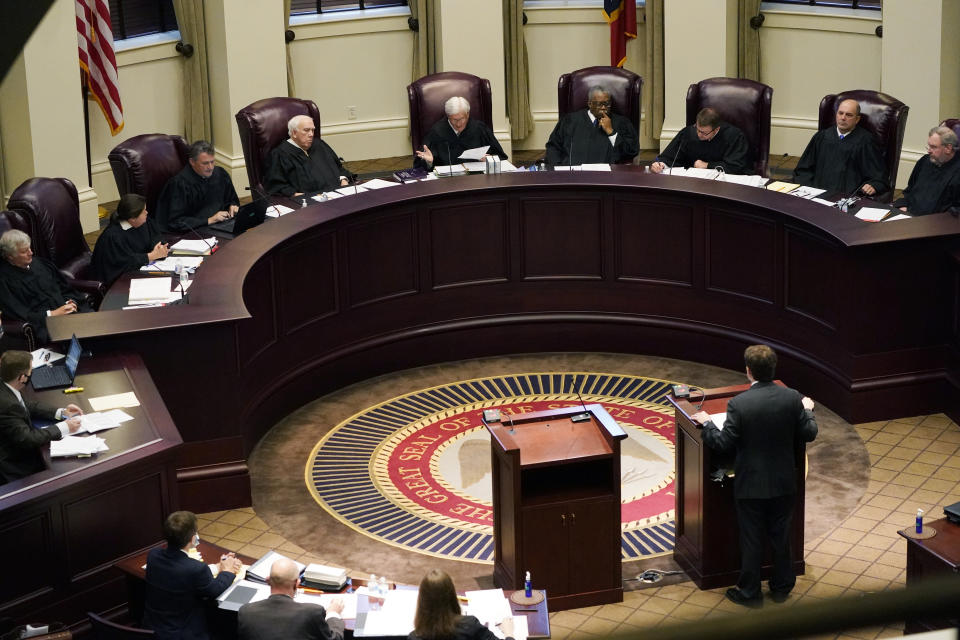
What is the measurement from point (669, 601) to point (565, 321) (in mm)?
3274

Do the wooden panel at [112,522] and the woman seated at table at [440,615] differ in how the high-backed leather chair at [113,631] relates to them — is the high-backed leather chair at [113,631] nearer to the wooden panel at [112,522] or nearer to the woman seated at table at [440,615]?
the wooden panel at [112,522]

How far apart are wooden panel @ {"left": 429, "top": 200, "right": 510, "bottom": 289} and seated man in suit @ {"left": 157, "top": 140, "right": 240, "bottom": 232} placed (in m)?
1.35

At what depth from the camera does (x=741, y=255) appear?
26.0ft

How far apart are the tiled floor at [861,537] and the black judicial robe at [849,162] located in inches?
72.0

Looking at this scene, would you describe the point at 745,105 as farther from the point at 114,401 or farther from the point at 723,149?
the point at 114,401

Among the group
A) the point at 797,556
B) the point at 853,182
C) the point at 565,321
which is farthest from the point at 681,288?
the point at 797,556

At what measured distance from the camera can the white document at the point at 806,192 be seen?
7953 millimetres

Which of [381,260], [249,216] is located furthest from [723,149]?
[249,216]

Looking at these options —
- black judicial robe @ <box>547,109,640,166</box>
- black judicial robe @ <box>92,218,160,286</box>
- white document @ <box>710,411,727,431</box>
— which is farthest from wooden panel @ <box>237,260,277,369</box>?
black judicial robe @ <box>547,109,640,166</box>

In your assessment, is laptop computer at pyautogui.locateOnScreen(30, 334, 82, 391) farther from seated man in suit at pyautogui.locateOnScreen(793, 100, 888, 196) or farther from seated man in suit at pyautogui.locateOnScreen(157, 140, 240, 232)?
seated man in suit at pyautogui.locateOnScreen(793, 100, 888, 196)

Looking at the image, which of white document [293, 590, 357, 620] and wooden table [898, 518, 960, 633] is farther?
wooden table [898, 518, 960, 633]

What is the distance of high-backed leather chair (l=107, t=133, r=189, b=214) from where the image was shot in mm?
8047

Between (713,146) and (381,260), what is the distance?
101 inches

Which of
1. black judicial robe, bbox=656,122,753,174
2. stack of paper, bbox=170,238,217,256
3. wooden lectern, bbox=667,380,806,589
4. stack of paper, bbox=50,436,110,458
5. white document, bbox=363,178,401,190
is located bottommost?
wooden lectern, bbox=667,380,806,589
